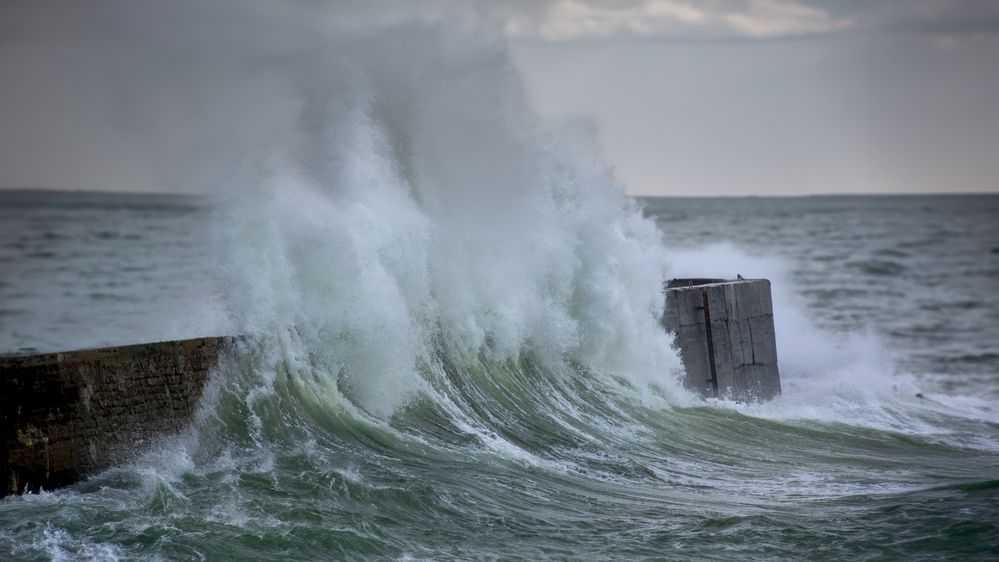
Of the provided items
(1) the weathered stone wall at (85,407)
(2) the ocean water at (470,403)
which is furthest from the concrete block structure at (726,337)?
(1) the weathered stone wall at (85,407)

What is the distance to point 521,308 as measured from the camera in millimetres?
12211

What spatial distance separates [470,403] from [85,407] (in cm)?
382

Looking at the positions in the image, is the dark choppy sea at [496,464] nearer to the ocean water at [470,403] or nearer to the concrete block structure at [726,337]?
the ocean water at [470,403]

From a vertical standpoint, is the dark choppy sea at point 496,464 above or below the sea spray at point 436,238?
below

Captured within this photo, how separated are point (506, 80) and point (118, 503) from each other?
25.6 feet

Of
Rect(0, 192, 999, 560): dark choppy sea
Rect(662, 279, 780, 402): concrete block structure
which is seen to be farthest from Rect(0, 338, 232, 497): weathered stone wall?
Rect(662, 279, 780, 402): concrete block structure

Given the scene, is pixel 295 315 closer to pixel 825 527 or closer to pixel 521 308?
pixel 521 308

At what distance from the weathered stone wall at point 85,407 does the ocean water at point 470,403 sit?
16 centimetres

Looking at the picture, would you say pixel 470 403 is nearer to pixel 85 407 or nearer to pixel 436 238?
pixel 436 238

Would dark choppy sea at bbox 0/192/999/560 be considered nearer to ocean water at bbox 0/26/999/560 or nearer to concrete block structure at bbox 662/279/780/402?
ocean water at bbox 0/26/999/560

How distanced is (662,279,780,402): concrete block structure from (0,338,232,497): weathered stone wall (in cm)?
683

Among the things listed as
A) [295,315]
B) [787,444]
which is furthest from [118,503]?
[787,444]

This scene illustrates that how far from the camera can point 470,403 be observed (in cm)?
1062

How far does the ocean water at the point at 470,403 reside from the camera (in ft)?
24.3
